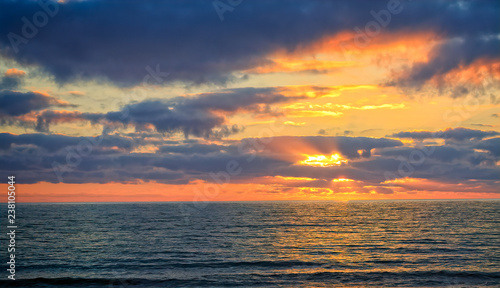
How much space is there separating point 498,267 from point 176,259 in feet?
122

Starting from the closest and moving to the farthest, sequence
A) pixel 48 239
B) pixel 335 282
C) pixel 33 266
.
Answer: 1. pixel 335 282
2. pixel 33 266
3. pixel 48 239

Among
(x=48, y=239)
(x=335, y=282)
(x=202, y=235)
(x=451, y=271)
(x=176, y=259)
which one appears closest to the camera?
(x=335, y=282)

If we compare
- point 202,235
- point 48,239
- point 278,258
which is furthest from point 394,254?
point 48,239

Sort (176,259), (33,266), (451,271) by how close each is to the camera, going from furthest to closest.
→ (176,259)
(33,266)
(451,271)

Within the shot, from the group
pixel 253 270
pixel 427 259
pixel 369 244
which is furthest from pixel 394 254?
pixel 253 270

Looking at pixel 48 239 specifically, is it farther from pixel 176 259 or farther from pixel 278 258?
pixel 278 258

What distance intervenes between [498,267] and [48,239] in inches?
2638

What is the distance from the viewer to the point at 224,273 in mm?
40062

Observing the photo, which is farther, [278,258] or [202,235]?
Answer: [202,235]

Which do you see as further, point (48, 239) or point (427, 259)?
point (48, 239)

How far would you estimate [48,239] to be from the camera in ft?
215

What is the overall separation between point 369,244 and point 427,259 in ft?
40.9

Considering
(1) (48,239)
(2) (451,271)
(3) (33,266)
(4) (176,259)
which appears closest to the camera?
(2) (451,271)

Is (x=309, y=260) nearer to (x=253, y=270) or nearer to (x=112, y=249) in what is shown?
(x=253, y=270)
